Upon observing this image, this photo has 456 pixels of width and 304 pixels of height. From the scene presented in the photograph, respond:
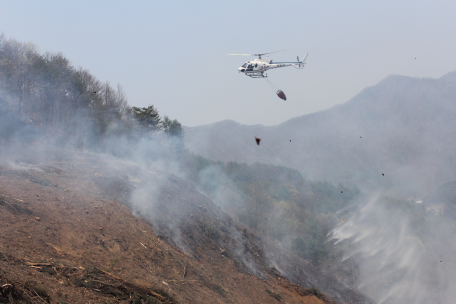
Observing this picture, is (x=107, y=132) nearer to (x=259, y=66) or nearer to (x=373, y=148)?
(x=259, y=66)

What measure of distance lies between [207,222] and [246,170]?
192 feet

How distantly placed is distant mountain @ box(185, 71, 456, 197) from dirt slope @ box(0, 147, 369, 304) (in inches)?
4393

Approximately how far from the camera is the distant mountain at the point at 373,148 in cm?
13388

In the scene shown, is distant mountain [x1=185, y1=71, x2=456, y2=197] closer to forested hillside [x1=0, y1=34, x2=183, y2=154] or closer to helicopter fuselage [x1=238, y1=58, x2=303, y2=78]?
forested hillside [x1=0, y1=34, x2=183, y2=154]

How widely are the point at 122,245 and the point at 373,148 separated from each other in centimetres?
17593

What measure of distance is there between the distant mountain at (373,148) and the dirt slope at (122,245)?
11157 centimetres

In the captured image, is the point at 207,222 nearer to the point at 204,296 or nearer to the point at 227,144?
the point at 204,296

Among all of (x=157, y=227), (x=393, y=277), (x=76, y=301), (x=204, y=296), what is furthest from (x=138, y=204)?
(x=393, y=277)

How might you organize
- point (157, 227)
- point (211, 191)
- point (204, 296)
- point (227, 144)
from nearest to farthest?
point (204, 296) → point (157, 227) → point (211, 191) → point (227, 144)

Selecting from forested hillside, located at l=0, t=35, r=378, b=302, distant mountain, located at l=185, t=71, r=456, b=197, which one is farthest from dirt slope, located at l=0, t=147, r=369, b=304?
distant mountain, located at l=185, t=71, r=456, b=197

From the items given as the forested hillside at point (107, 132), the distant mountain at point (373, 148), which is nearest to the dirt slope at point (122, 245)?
the forested hillside at point (107, 132)

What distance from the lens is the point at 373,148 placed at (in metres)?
166

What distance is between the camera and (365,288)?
43.6 metres

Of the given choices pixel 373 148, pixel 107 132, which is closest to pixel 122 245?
pixel 107 132
